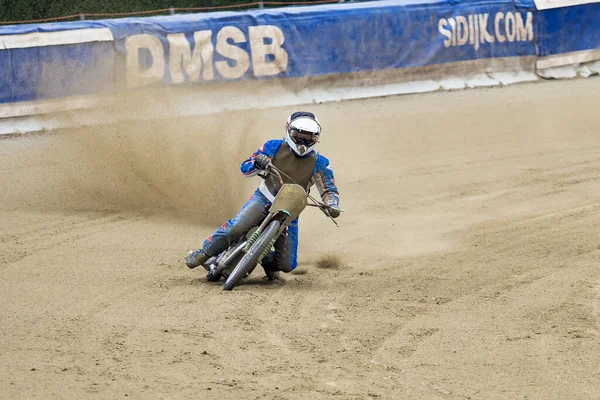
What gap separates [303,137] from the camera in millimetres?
8508

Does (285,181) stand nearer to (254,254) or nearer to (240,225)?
(240,225)

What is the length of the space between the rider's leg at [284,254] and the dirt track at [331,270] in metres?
0.23

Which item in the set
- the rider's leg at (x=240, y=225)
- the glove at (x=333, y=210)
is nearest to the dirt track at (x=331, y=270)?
the rider's leg at (x=240, y=225)

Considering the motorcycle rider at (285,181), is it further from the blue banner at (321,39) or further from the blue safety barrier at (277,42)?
the blue banner at (321,39)

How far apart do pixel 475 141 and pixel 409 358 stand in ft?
32.7

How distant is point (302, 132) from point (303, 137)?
0.18ft

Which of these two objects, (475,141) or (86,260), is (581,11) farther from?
(86,260)

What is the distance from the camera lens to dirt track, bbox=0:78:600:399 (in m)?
5.93

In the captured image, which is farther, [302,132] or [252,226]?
[252,226]

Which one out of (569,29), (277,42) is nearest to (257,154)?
(277,42)

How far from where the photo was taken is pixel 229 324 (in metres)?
6.95

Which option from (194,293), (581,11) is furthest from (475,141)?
(194,293)

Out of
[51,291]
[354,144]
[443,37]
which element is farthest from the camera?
[443,37]

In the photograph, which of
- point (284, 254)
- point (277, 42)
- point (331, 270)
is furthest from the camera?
point (277, 42)
